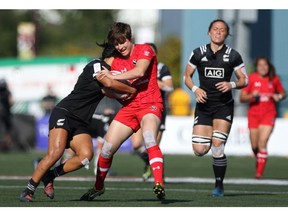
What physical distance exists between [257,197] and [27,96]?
1203 inches

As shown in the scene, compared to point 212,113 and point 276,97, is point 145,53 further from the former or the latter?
point 276,97

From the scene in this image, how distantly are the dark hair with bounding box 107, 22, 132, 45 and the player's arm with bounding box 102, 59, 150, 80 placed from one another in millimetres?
332

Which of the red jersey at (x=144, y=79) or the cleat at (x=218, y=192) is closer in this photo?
the red jersey at (x=144, y=79)

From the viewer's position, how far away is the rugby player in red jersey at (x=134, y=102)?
1209 centimetres

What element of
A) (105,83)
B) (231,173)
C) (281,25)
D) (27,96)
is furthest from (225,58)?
(27,96)

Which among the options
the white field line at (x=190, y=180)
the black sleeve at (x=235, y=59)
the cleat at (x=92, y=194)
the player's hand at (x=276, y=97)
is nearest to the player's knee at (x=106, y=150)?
the cleat at (x=92, y=194)

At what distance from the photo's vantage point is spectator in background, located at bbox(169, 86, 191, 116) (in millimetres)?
31422

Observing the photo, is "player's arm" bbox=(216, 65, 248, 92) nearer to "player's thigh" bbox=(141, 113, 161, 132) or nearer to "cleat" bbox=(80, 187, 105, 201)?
"player's thigh" bbox=(141, 113, 161, 132)

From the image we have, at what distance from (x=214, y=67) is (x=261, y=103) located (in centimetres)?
573

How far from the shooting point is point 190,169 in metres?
21.8

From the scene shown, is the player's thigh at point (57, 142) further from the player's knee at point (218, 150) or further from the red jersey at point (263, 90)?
the red jersey at point (263, 90)

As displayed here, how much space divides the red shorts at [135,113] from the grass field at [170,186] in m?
0.98

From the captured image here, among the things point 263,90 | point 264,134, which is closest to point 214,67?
point 264,134

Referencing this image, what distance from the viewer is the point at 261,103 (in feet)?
63.9
